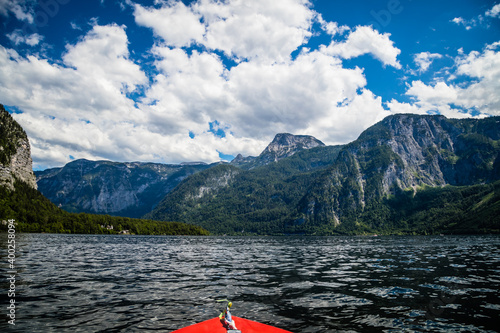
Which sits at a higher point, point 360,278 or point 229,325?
point 229,325

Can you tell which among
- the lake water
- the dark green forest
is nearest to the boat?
the lake water

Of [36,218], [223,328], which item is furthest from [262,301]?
[36,218]

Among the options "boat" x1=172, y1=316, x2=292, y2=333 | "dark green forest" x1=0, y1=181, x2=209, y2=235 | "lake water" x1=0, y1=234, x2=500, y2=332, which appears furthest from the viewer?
"dark green forest" x1=0, y1=181, x2=209, y2=235

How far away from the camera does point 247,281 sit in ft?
86.8

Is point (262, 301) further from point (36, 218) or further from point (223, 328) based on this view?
point (36, 218)

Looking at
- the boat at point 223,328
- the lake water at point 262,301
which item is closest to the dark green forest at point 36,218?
the lake water at point 262,301

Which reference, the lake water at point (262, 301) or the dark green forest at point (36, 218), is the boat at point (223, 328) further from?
the dark green forest at point (36, 218)

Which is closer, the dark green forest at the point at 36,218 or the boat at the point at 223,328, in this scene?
the boat at the point at 223,328

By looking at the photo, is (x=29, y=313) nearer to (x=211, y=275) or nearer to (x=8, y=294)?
(x=8, y=294)

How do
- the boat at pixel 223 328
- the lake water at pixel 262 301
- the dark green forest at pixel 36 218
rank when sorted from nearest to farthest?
the boat at pixel 223 328
the lake water at pixel 262 301
the dark green forest at pixel 36 218

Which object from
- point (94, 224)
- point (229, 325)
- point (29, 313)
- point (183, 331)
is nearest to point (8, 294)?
point (29, 313)

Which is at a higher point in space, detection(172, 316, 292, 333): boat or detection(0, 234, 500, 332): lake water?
detection(172, 316, 292, 333): boat

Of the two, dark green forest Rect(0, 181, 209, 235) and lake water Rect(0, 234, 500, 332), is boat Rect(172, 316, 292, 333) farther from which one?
dark green forest Rect(0, 181, 209, 235)

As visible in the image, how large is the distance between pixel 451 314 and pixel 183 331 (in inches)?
600
